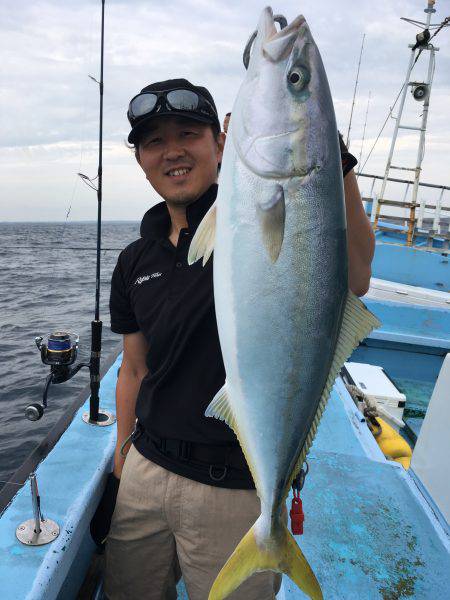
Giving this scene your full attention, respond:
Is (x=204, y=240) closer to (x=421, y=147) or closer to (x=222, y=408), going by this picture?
(x=222, y=408)

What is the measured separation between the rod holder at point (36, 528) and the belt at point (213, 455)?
0.64 meters

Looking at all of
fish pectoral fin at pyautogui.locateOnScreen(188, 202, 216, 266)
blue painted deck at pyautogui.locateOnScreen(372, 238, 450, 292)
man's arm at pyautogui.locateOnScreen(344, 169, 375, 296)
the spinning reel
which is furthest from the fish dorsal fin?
blue painted deck at pyautogui.locateOnScreen(372, 238, 450, 292)

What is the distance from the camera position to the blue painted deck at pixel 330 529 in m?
1.95

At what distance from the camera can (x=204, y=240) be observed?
1.47 m

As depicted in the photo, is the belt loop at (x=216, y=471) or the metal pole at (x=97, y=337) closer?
the belt loop at (x=216, y=471)

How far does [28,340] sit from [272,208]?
10.8 metres

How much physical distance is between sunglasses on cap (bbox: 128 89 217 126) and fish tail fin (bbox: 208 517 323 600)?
5.39 ft

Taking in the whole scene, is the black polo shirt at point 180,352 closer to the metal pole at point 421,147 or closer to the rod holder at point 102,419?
the rod holder at point 102,419

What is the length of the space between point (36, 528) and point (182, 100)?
79.1 inches

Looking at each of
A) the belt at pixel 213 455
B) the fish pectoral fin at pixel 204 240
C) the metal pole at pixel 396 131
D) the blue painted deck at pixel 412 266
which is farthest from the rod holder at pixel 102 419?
the metal pole at pixel 396 131

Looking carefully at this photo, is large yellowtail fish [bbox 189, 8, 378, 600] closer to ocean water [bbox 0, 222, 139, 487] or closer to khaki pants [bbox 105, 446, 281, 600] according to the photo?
khaki pants [bbox 105, 446, 281, 600]

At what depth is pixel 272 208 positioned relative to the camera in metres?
1.28

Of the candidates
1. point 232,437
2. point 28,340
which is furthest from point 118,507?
point 28,340

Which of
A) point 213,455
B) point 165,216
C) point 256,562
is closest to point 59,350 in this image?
point 165,216
